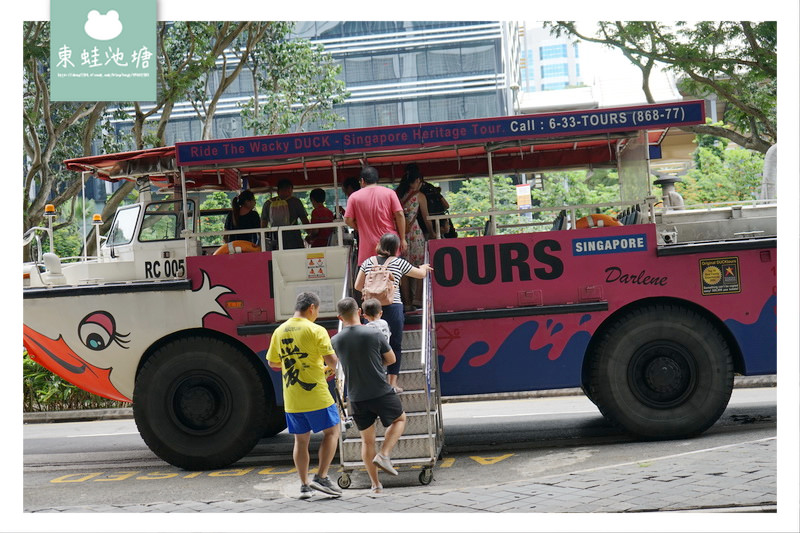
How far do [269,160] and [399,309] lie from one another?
6.71 feet

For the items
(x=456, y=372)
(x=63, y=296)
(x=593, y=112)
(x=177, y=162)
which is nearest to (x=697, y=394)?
(x=456, y=372)

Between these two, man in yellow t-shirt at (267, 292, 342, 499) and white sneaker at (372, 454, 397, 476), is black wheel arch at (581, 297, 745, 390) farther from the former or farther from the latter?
man in yellow t-shirt at (267, 292, 342, 499)

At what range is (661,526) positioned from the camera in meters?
5.05

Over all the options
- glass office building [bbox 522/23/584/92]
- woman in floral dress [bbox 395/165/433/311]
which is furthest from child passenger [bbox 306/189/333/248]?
glass office building [bbox 522/23/584/92]

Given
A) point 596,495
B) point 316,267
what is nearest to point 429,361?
point 316,267

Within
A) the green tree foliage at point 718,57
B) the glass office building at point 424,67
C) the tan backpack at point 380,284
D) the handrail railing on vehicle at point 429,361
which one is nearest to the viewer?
the handrail railing on vehicle at point 429,361

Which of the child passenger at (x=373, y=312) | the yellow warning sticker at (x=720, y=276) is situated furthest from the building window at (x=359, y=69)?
the child passenger at (x=373, y=312)

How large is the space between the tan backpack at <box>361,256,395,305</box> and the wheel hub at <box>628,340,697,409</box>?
7.59 ft

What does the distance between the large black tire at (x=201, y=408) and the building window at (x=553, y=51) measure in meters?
109

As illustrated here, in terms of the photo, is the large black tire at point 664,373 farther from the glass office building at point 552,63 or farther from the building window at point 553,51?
the building window at point 553,51

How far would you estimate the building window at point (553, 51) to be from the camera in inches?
4431

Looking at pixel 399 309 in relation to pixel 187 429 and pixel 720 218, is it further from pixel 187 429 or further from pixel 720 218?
pixel 720 218

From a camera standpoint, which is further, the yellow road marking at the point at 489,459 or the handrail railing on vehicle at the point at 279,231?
the handrail railing on vehicle at the point at 279,231

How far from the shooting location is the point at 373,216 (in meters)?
7.50
